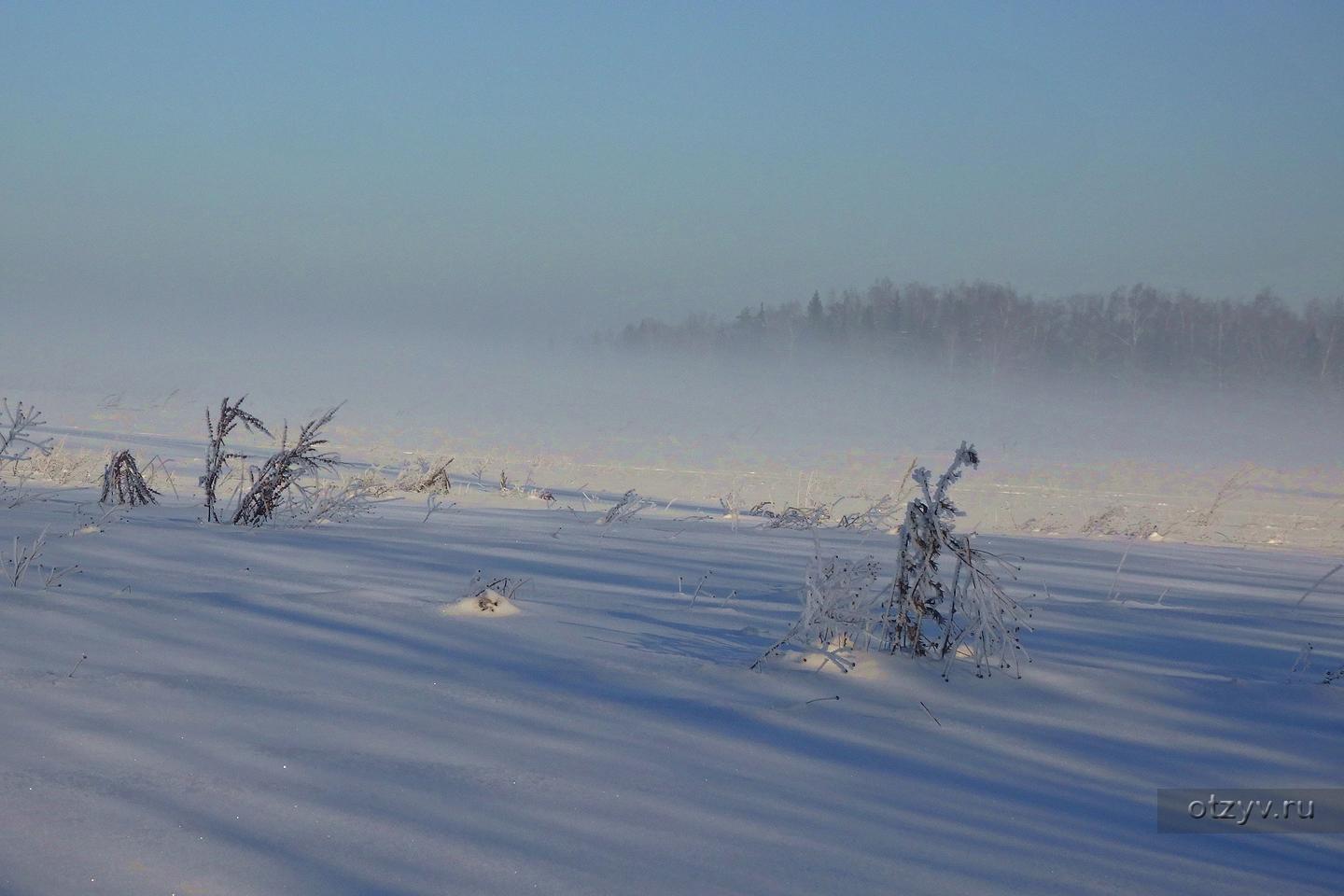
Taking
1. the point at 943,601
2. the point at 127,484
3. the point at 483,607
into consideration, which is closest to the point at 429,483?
the point at 127,484

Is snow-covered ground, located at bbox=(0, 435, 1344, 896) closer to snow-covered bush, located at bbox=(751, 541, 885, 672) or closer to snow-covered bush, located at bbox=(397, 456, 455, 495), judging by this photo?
snow-covered bush, located at bbox=(751, 541, 885, 672)

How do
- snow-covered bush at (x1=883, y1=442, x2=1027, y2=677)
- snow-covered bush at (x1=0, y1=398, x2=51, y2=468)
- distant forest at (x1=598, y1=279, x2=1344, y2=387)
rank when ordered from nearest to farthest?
snow-covered bush at (x1=883, y1=442, x2=1027, y2=677), snow-covered bush at (x1=0, y1=398, x2=51, y2=468), distant forest at (x1=598, y1=279, x2=1344, y2=387)

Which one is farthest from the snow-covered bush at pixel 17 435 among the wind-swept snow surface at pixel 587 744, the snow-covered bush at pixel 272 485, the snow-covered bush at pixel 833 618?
the snow-covered bush at pixel 833 618

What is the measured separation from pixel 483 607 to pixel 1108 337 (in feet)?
182

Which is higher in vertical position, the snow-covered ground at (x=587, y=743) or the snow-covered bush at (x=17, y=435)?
the snow-covered bush at (x=17, y=435)

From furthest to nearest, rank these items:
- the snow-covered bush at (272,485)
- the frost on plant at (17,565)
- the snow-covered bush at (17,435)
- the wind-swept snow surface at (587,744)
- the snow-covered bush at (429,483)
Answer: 1. the snow-covered bush at (429,483)
2. the snow-covered bush at (272,485)
3. the snow-covered bush at (17,435)
4. the frost on plant at (17,565)
5. the wind-swept snow surface at (587,744)

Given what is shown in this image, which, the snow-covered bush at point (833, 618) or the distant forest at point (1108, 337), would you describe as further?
the distant forest at point (1108, 337)

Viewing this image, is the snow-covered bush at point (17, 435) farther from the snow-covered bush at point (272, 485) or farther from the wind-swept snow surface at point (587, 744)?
the wind-swept snow surface at point (587, 744)

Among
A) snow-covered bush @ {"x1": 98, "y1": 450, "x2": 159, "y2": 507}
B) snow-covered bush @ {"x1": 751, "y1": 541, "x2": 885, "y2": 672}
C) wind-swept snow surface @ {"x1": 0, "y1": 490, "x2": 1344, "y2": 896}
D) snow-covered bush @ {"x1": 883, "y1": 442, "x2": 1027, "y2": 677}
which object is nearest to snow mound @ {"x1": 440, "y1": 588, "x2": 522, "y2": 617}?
wind-swept snow surface @ {"x1": 0, "y1": 490, "x2": 1344, "y2": 896}

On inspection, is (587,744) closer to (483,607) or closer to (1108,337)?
(483,607)

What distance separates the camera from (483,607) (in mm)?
2861

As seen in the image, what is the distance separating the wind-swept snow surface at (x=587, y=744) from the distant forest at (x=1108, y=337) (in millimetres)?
52209

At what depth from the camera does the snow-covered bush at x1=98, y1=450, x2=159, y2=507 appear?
5.07 meters

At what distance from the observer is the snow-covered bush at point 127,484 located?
5074mm
